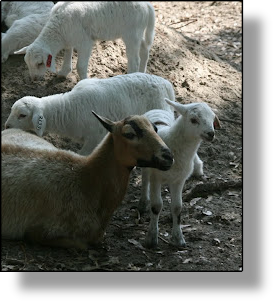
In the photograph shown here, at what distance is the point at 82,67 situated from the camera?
6.61 meters

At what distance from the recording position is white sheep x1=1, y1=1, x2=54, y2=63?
732 cm

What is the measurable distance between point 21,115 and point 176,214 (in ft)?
5.67

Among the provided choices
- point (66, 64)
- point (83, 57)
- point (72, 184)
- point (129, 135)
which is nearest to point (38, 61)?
point (66, 64)

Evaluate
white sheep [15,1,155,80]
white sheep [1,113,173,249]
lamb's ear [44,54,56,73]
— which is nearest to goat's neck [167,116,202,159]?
white sheep [1,113,173,249]

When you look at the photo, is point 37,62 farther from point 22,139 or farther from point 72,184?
point 72,184

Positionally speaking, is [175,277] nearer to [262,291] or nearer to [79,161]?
[262,291]

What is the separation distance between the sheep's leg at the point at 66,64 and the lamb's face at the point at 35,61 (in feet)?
0.75

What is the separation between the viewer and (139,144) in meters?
4.79

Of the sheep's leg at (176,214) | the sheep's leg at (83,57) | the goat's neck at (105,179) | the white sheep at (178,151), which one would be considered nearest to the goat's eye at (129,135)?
the goat's neck at (105,179)

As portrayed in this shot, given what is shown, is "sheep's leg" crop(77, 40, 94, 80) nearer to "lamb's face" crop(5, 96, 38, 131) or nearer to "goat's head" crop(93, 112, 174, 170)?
"lamb's face" crop(5, 96, 38, 131)

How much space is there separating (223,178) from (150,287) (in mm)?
2642

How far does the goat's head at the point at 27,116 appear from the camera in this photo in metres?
5.82

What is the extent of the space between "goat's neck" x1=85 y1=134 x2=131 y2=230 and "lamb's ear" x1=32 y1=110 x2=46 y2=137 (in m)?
1.06

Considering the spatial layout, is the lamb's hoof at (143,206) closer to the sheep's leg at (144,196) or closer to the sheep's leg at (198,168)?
the sheep's leg at (144,196)
